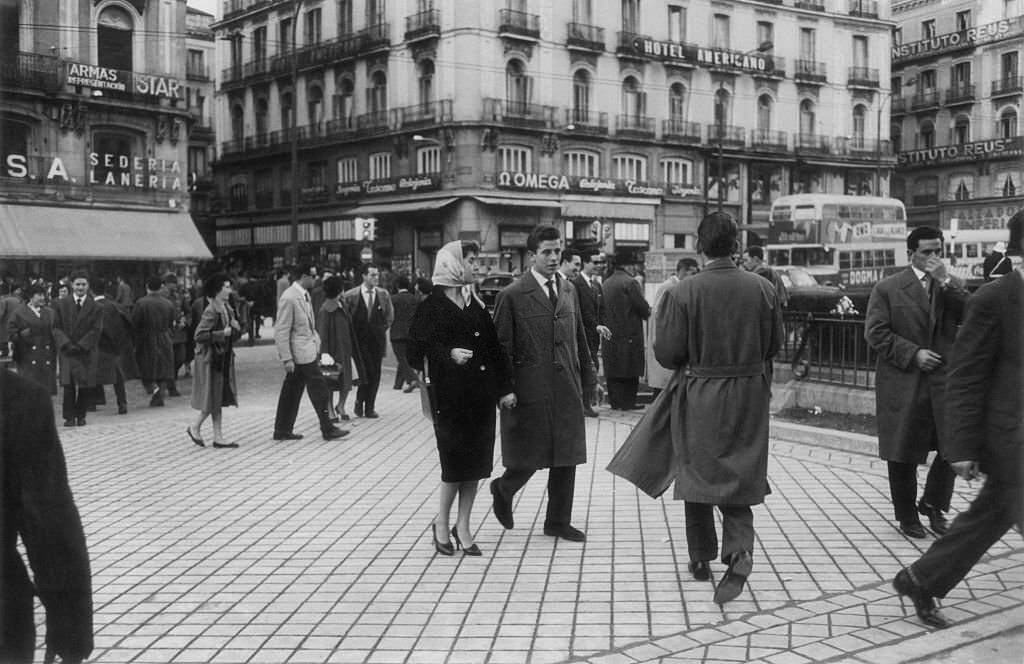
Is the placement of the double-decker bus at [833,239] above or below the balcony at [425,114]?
below

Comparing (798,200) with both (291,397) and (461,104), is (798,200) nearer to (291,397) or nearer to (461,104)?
(461,104)

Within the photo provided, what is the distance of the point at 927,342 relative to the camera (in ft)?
21.7

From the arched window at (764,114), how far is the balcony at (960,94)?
519 inches

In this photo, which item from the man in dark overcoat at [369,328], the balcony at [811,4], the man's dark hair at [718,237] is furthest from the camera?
the balcony at [811,4]

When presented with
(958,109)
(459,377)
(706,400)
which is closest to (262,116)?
(958,109)

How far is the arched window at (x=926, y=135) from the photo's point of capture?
2362 inches

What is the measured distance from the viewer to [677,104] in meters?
48.6

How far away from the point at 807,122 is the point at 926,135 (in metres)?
11.5

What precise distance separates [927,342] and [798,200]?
29.6 meters

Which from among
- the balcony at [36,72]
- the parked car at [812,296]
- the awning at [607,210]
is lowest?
the parked car at [812,296]

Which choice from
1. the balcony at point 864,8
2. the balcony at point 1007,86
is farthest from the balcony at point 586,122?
the balcony at point 1007,86

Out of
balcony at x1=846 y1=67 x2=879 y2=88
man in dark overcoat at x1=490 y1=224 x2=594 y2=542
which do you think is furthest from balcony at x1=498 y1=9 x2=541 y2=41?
man in dark overcoat at x1=490 y1=224 x2=594 y2=542

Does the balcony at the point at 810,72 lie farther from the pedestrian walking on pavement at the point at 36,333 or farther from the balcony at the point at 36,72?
the pedestrian walking on pavement at the point at 36,333

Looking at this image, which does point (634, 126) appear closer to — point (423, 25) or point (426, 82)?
point (426, 82)
